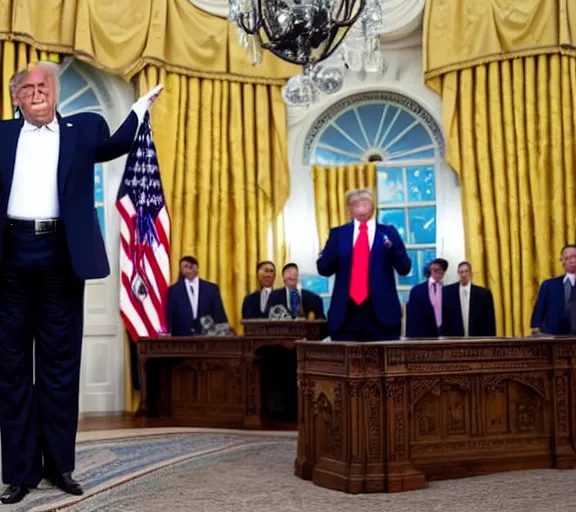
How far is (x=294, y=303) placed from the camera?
7.38m

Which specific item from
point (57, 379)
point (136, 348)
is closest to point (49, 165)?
point (57, 379)

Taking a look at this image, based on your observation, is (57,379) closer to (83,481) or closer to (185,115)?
(83,481)

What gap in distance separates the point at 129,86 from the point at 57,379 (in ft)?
19.1

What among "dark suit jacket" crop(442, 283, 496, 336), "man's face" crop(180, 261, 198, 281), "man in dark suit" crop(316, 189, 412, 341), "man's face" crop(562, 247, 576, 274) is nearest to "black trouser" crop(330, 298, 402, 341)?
"man in dark suit" crop(316, 189, 412, 341)

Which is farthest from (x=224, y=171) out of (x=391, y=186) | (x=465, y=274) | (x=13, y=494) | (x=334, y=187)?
(x=13, y=494)

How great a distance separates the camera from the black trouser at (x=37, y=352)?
3.22 m

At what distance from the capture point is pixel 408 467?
4.07 meters

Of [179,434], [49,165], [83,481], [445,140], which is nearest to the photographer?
[49,165]

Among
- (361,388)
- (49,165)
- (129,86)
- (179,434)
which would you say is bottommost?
(179,434)

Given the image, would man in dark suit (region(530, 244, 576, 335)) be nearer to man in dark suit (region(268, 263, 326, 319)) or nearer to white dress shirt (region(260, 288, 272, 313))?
man in dark suit (region(268, 263, 326, 319))

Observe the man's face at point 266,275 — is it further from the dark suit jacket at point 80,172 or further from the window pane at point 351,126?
the dark suit jacket at point 80,172

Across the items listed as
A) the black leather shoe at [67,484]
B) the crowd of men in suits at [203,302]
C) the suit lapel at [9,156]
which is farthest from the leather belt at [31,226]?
the crowd of men in suits at [203,302]

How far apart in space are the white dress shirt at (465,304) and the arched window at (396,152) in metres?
1.06

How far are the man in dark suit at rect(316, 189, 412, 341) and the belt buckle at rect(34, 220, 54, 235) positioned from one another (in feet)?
5.64
